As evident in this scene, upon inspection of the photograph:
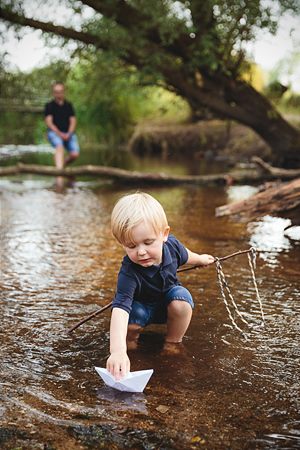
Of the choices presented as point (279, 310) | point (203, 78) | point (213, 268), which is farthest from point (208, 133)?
point (279, 310)

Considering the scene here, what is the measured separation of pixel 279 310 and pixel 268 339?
512mm

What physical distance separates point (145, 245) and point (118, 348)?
0.53 meters

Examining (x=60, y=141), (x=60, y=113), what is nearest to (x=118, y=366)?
(x=60, y=141)

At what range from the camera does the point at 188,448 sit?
2078 millimetres

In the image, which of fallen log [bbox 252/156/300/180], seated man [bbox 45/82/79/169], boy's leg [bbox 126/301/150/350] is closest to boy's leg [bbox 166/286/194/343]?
boy's leg [bbox 126/301/150/350]

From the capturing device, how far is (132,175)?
1002 cm

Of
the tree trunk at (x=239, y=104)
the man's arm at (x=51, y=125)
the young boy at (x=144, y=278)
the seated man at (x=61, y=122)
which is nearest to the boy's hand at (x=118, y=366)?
the young boy at (x=144, y=278)

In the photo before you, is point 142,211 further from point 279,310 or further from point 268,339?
point 279,310

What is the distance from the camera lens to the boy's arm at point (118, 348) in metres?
2.58

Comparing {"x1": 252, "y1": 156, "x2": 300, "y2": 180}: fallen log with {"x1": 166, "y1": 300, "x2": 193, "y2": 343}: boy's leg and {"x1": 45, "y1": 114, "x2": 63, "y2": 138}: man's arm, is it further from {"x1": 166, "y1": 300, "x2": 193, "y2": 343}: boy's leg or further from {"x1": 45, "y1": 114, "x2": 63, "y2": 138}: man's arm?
{"x1": 166, "y1": 300, "x2": 193, "y2": 343}: boy's leg

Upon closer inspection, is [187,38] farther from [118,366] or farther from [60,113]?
[118,366]

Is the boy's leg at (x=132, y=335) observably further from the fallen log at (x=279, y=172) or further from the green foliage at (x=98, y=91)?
the green foliage at (x=98, y=91)

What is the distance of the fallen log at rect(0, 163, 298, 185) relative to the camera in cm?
963

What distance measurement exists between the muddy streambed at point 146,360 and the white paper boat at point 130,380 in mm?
37
